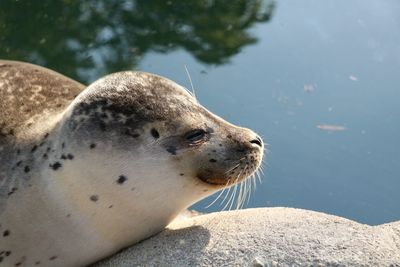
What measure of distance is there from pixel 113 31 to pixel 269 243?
137 inches

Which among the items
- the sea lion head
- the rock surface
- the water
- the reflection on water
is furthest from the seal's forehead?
the reflection on water

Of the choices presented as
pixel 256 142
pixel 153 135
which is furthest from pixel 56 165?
pixel 256 142

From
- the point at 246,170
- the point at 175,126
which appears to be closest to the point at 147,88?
the point at 175,126

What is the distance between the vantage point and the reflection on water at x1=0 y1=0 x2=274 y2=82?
5.13 m

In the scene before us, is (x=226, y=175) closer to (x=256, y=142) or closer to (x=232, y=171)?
(x=232, y=171)

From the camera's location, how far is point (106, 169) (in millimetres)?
2414

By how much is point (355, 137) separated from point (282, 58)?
112 cm

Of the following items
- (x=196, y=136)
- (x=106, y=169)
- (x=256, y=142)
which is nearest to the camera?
(x=106, y=169)

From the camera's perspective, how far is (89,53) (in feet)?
17.3

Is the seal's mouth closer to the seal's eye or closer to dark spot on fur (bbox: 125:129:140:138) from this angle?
the seal's eye

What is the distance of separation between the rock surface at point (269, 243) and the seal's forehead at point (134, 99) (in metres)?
0.40

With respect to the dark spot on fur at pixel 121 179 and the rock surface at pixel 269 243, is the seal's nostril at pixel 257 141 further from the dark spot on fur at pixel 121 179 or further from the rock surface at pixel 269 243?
the dark spot on fur at pixel 121 179

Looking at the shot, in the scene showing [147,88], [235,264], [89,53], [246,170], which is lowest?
[89,53]

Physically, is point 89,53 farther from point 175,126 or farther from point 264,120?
point 175,126
